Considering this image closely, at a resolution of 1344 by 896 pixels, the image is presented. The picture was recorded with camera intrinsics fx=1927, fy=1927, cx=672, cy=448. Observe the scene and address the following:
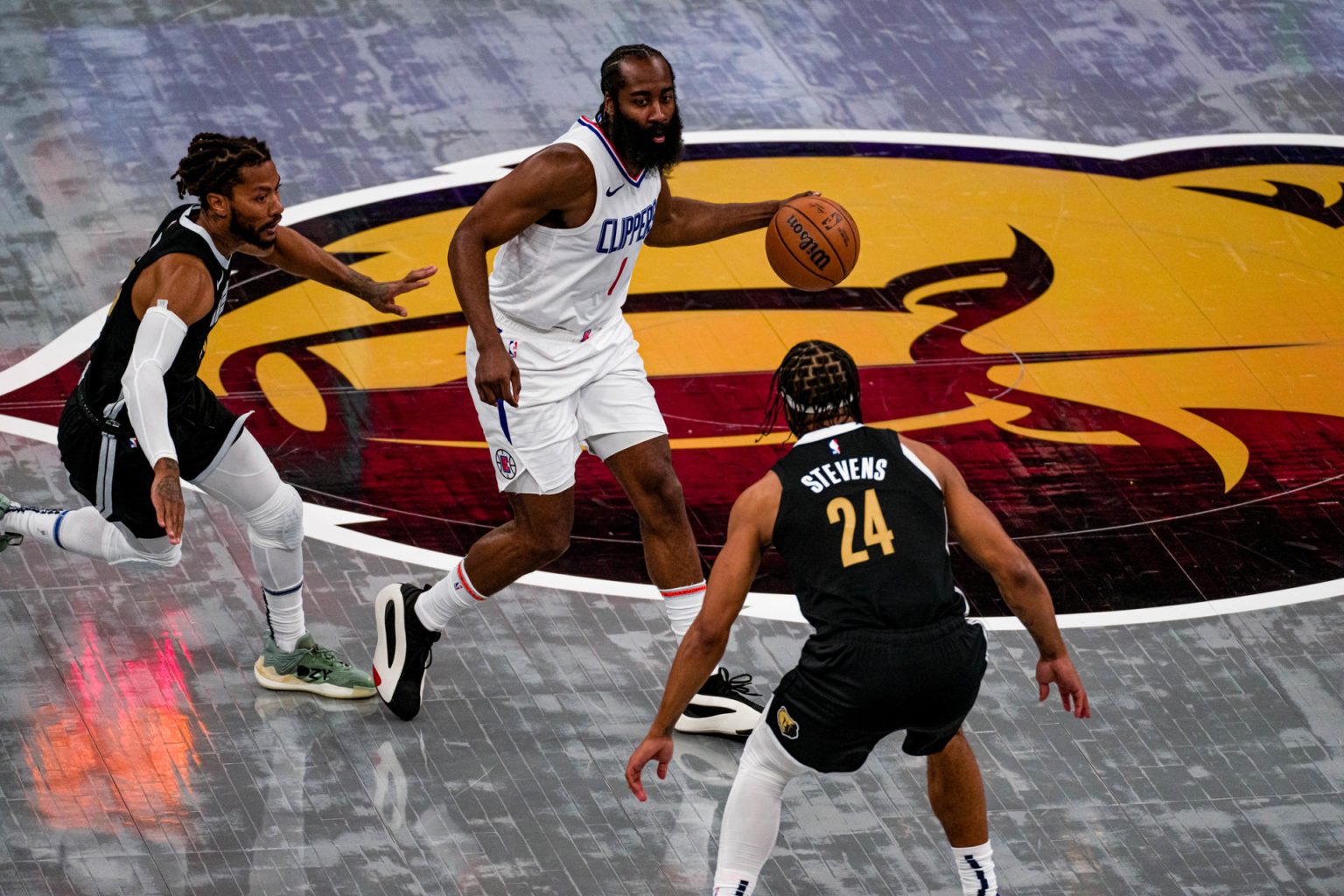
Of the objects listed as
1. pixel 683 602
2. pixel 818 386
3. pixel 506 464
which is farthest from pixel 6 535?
pixel 818 386

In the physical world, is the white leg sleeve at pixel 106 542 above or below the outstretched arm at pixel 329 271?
below

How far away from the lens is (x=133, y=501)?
548cm

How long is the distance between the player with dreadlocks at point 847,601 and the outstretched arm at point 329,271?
1.64 metres

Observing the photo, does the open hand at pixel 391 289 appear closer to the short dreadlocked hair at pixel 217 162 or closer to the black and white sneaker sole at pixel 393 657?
the short dreadlocked hair at pixel 217 162

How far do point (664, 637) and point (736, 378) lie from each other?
1.89m

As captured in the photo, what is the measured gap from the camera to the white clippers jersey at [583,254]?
220 inches

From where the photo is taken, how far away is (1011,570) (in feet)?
14.7

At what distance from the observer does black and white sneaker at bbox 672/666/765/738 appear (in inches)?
225

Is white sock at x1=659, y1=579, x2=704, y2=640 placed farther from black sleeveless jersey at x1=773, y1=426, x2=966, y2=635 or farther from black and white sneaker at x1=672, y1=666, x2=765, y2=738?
black sleeveless jersey at x1=773, y1=426, x2=966, y2=635

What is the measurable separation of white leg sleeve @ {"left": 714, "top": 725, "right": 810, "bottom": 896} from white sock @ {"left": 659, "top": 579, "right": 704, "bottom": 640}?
1.16 meters

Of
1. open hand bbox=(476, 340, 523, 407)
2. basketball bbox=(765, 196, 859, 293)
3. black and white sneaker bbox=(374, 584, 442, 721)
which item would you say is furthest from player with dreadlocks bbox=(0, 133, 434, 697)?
basketball bbox=(765, 196, 859, 293)

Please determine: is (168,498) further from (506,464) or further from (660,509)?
(660,509)

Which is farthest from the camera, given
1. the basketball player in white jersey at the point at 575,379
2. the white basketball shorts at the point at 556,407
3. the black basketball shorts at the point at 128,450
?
the white basketball shorts at the point at 556,407

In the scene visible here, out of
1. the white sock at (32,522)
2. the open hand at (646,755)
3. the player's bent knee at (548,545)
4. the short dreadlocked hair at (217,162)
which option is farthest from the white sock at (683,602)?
the white sock at (32,522)
